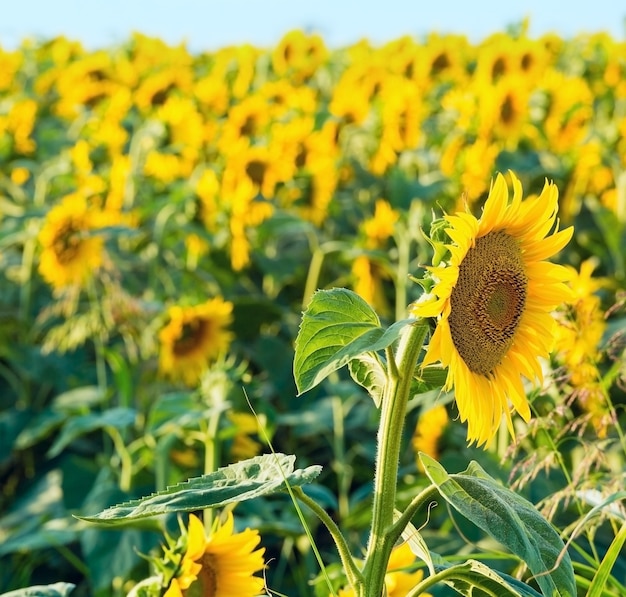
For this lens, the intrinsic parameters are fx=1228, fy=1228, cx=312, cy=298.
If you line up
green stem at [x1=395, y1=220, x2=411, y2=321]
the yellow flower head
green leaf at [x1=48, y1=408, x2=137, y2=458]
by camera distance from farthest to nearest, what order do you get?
the yellow flower head → green stem at [x1=395, y1=220, x2=411, y2=321] → green leaf at [x1=48, y1=408, x2=137, y2=458]

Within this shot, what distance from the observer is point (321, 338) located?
867 millimetres

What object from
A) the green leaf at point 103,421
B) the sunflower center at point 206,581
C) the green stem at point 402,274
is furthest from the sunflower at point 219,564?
the green stem at point 402,274

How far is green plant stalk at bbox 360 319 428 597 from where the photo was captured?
0.86 m

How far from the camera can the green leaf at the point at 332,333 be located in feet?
2.75

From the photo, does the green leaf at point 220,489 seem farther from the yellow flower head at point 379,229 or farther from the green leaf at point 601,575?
the yellow flower head at point 379,229

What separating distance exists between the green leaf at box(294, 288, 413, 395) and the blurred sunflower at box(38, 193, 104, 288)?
1787 mm

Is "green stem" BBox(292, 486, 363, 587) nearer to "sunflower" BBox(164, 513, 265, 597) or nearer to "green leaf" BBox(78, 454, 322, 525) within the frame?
"green leaf" BBox(78, 454, 322, 525)

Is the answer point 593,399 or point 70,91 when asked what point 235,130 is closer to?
point 70,91

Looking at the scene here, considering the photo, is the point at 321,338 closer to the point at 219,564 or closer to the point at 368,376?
the point at 368,376

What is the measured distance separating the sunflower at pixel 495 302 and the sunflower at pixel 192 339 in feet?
4.99

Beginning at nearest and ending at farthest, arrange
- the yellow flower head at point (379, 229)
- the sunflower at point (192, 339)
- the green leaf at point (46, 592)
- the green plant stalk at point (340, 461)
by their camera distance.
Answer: the green leaf at point (46, 592), the green plant stalk at point (340, 461), the sunflower at point (192, 339), the yellow flower head at point (379, 229)

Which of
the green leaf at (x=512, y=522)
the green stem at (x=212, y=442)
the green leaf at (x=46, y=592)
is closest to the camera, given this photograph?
the green leaf at (x=512, y=522)

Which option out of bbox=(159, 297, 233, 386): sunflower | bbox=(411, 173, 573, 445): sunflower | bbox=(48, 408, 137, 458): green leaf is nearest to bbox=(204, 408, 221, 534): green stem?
bbox=(48, 408, 137, 458): green leaf

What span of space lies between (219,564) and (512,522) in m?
0.37
